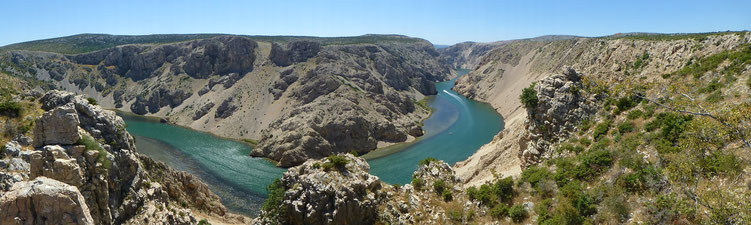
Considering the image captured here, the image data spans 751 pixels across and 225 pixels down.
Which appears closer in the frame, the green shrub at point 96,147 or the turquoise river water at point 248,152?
the green shrub at point 96,147

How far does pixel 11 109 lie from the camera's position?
2620 cm

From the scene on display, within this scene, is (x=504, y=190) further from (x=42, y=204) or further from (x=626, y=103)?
(x=42, y=204)

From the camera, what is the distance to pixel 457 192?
28969 mm

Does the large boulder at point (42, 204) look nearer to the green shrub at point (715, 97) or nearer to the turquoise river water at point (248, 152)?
the green shrub at point (715, 97)

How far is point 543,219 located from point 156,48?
18633cm

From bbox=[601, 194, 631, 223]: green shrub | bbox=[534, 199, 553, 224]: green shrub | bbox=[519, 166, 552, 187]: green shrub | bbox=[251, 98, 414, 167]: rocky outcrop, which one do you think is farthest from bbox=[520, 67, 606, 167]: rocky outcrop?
bbox=[251, 98, 414, 167]: rocky outcrop

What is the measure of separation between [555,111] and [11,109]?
139 ft

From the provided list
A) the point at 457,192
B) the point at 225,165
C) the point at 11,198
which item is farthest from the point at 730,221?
the point at 225,165

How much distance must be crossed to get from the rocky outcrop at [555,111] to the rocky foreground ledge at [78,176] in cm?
3200

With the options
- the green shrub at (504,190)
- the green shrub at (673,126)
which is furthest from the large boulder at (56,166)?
the green shrub at (673,126)

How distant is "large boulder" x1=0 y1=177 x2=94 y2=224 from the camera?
592 inches

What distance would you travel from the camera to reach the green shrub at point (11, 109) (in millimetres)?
25744

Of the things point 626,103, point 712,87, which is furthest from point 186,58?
point 712,87

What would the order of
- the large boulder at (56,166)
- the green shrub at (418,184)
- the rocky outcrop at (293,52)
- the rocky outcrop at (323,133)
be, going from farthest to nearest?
the rocky outcrop at (293,52) < the rocky outcrop at (323,133) < the green shrub at (418,184) < the large boulder at (56,166)
